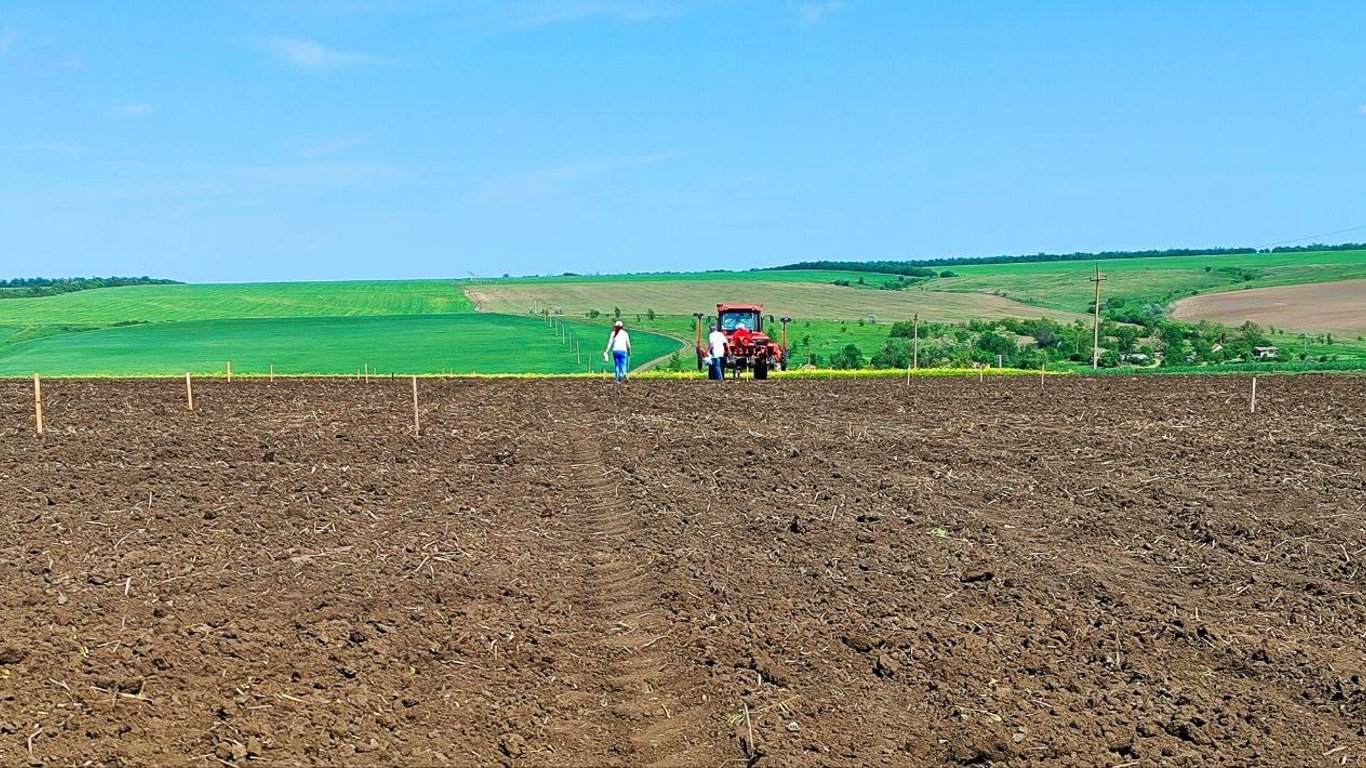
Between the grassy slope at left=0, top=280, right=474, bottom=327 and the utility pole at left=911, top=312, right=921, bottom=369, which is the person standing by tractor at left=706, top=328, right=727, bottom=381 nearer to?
the utility pole at left=911, top=312, right=921, bottom=369

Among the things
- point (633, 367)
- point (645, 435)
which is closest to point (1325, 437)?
point (645, 435)

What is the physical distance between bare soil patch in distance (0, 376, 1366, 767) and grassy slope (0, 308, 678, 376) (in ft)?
89.8

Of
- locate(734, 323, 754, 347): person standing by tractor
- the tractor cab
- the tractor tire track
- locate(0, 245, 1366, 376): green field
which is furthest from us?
locate(0, 245, 1366, 376): green field

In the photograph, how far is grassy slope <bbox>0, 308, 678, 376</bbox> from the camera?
4384cm

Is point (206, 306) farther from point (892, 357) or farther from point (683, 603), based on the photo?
point (683, 603)

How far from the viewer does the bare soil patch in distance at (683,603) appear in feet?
19.5

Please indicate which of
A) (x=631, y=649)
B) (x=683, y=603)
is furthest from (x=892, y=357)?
(x=631, y=649)

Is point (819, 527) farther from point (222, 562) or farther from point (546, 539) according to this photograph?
point (222, 562)

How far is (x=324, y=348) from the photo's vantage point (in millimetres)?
54906

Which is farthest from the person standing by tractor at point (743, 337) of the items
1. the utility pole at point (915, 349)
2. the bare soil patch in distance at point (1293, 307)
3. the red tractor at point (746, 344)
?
the bare soil patch in distance at point (1293, 307)

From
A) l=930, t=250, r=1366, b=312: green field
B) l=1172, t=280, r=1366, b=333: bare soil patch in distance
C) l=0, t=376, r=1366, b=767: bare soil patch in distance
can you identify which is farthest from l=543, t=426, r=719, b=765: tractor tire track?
l=930, t=250, r=1366, b=312: green field

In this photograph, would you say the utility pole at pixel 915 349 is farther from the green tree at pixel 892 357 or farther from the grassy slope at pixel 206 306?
the grassy slope at pixel 206 306

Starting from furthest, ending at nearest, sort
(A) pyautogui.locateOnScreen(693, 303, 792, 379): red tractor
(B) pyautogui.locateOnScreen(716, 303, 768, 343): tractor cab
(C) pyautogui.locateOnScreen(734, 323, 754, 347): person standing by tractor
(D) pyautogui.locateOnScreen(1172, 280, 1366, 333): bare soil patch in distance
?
(D) pyautogui.locateOnScreen(1172, 280, 1366, 333): bare soil patch in distance, (B) pyautogui.locateOnScreen(716, 303, 768, 343): tractor cab, (C) pyautogui.locateOnScreen(734, 323, 754, 347): person standing by tractor, (A) pyautogui.locateOnScreen(693, 303, 792, 379): red tractor

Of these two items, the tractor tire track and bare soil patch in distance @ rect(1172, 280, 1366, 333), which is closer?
the tractor tire track
